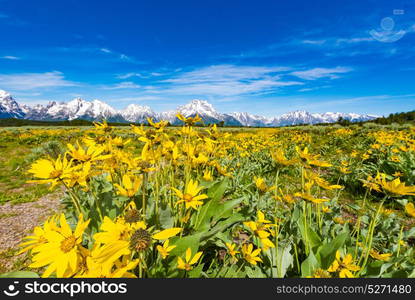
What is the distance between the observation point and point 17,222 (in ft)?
12.9

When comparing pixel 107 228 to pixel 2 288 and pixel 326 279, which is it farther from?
pixel 326 279

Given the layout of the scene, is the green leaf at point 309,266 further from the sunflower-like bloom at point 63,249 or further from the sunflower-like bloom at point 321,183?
the sunflower-like bloom at point 63,249

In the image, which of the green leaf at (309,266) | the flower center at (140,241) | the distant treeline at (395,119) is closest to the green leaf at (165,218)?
the flower center at (140,241)

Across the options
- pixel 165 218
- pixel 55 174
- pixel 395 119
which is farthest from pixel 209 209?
pixel 395 119

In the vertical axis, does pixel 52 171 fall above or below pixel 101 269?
above

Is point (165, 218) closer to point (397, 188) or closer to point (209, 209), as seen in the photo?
point (209, 209)

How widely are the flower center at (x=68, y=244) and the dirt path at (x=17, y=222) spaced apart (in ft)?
8.10

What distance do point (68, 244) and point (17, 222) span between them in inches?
162

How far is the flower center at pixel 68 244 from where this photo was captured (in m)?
1.07

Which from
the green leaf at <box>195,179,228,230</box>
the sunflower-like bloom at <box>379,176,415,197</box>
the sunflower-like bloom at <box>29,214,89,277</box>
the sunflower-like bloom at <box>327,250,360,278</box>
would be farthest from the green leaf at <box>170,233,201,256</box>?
the sunflower-like bloom at <box>379,176,415,197</box>

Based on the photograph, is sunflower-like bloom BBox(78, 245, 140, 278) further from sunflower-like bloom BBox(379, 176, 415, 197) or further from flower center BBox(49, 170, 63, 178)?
sunflower-like bloom BBox(379, 176, 415, 197)

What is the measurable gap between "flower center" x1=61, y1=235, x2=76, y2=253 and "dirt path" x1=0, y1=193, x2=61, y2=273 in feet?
8.10

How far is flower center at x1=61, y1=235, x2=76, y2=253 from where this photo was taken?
107 cm

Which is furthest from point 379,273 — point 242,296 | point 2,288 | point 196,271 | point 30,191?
point 30,191
